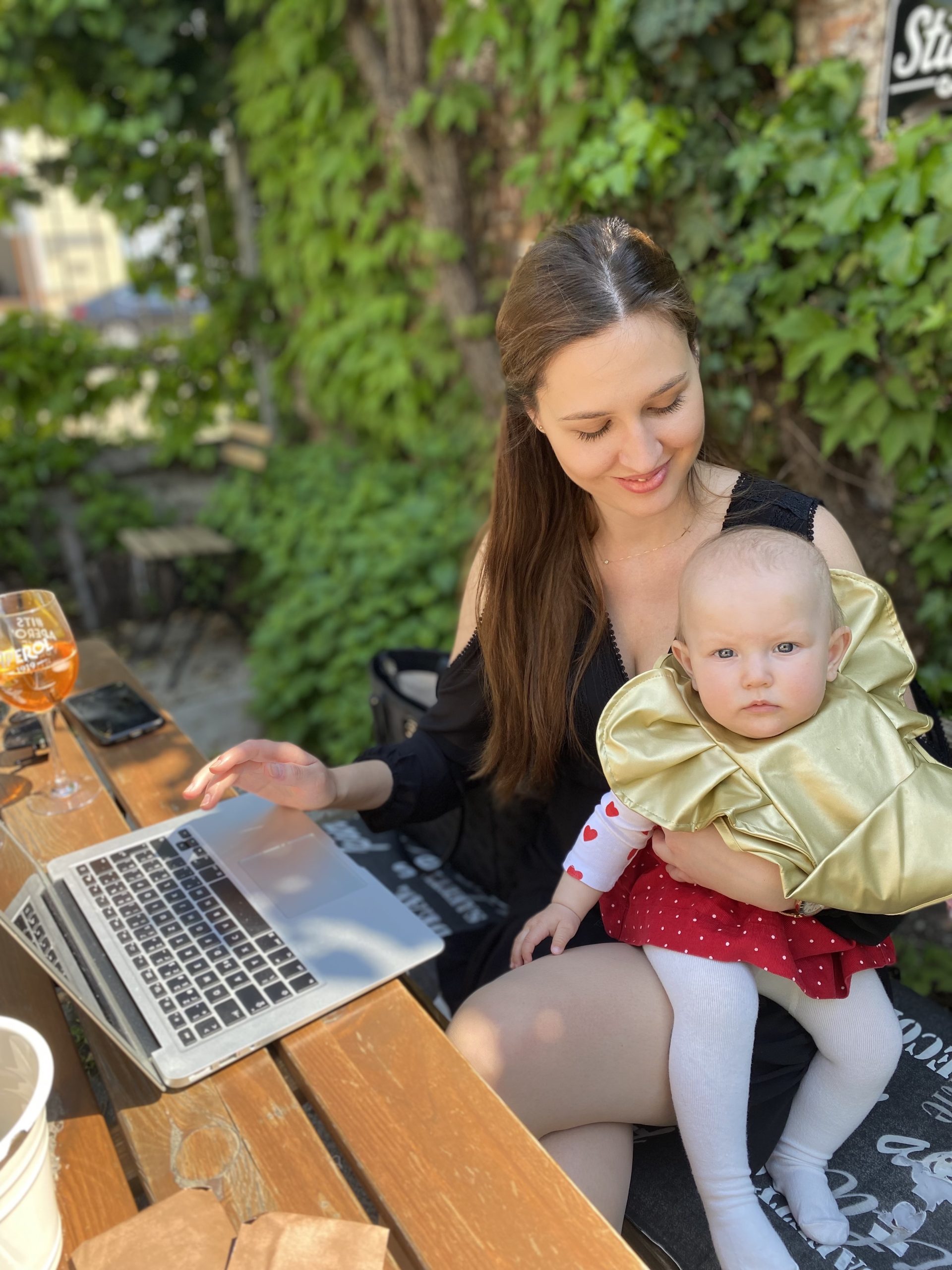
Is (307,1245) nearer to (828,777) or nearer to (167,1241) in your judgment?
(167,1241)

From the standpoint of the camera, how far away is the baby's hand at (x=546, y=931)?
1.45m

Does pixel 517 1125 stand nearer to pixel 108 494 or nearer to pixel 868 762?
pixel 868 762

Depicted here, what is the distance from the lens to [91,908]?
49.9 inches

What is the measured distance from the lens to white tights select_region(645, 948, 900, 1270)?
47.0 inches

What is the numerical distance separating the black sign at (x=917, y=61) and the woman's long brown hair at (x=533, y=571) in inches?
56.4

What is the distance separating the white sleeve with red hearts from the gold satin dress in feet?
0.32

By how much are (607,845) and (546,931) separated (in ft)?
0.55

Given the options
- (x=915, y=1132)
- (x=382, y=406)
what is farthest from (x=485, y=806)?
(x=382, y=406)

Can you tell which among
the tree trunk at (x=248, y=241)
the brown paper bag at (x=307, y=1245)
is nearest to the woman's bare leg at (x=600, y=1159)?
the brown paper bag at (x=307, y=1245)

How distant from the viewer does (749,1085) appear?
51.2 inches

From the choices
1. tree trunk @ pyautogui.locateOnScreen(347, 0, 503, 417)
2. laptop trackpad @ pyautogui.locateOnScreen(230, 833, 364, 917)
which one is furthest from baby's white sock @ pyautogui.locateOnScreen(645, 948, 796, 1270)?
tree trunk @ pyautogui.locateOnScreen(347, 0, 503, 417)

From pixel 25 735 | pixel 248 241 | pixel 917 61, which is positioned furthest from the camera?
pixel 248 241

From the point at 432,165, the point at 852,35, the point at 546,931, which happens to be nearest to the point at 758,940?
the point at 546,931

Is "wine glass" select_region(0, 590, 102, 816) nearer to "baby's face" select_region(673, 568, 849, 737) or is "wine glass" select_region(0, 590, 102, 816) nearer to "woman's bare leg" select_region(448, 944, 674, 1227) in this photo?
"woman's bare leg" select_region(448, 944, 674, 1227)
